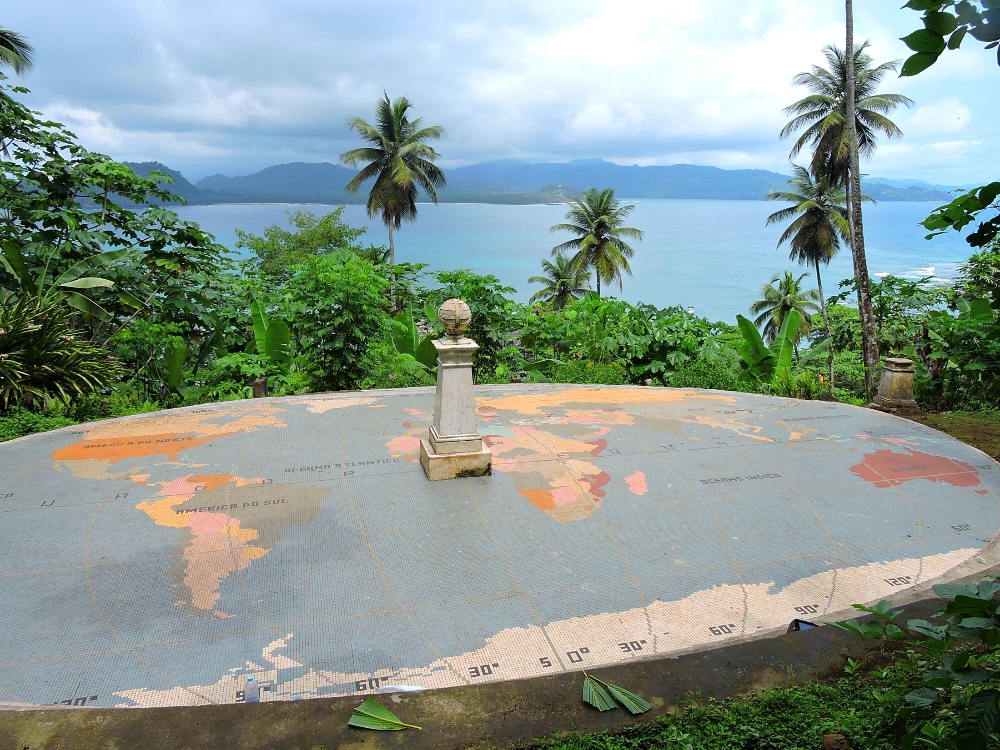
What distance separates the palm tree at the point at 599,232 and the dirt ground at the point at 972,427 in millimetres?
28759

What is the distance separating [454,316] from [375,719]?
15.5 ft

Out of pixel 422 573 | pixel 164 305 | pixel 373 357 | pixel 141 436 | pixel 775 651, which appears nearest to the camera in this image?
pixel 775 651

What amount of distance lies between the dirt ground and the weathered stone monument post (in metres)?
7.14

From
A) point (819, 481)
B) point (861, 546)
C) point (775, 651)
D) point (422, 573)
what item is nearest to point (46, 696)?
point (422, 573)

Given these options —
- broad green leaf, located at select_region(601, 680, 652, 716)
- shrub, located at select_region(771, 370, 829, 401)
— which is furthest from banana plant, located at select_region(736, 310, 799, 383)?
broad green leaf, located at select_region(601, 680, 652, 716)

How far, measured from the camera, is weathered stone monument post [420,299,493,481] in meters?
7.45

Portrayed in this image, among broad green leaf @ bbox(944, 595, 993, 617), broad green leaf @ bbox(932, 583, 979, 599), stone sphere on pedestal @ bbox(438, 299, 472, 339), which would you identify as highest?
stone sphere on pedestal @ bbox(438, 299, 472, 339)

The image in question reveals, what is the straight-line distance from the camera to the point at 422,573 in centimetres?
584

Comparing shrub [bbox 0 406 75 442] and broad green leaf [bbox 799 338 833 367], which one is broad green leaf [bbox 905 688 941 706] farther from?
broad green leaf [bbox 799 338 833 367]

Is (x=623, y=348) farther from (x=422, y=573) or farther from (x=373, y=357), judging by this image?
(x=422, y=573)

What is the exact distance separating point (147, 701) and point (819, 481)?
23.1ft

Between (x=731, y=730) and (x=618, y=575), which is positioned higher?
(x=731, y=730)

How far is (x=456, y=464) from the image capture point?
749cm

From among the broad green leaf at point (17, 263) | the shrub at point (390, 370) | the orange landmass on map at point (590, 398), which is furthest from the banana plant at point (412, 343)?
the broad green leaf at point (17, 263)
